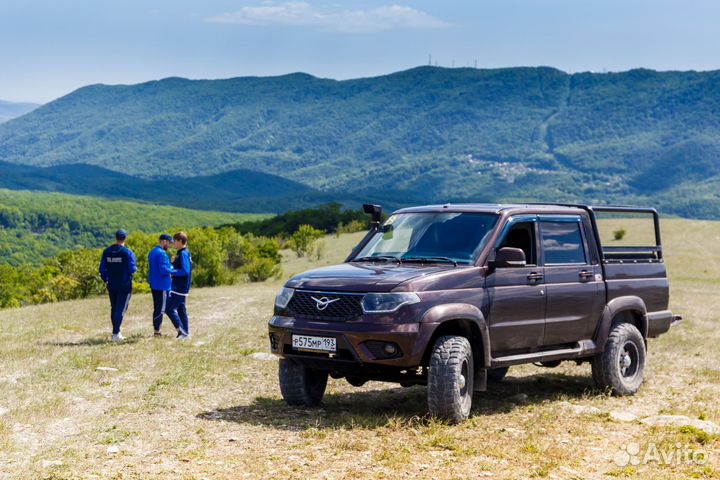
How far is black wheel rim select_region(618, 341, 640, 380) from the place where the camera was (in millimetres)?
10969

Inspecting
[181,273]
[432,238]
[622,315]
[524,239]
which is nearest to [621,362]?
[622,315]

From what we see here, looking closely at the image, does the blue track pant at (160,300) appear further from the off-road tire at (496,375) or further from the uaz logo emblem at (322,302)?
the uaz logo emblem at (322,302)

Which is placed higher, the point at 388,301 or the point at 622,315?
the point at 388,301

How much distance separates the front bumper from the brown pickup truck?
13 mm

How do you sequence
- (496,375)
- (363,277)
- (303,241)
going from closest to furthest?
(363,277)
(496,375)
(303,241)

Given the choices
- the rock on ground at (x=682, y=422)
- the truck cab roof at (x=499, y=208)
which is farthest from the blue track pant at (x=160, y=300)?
the rock on ground at (x=682, y=422)

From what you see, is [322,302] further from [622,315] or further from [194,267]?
[194,267]

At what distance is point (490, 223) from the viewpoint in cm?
972

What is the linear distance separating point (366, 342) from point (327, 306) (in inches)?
23.2

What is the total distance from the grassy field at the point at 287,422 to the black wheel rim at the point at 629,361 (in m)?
0.31

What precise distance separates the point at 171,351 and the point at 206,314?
27.9ft

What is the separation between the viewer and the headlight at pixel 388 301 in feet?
27.8

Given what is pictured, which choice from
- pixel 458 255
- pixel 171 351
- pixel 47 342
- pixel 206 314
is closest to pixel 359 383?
pixel 458 255

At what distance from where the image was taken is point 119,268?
15.8m
